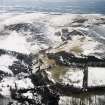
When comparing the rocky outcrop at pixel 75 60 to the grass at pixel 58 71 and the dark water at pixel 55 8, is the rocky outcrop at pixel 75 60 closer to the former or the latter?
the grass at pixel 58 71

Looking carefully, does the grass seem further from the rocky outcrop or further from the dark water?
the dark water

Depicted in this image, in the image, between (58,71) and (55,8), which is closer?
(58,71)

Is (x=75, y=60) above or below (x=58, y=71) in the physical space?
above

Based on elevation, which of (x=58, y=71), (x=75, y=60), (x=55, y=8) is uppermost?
(x=55, y=8)

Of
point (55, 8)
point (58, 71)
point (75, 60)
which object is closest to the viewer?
point (58, 71)

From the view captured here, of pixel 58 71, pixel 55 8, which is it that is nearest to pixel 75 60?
pixel 58 71

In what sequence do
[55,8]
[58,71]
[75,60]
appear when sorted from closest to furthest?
[58,71] < [75,60] < [55,8]

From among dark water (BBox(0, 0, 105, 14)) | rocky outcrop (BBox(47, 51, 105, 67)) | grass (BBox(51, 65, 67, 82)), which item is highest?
dark water (BBox(0, 0, 105, 14))

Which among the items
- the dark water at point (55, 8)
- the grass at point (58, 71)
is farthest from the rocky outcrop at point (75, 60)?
the dark water at point (55, 8)

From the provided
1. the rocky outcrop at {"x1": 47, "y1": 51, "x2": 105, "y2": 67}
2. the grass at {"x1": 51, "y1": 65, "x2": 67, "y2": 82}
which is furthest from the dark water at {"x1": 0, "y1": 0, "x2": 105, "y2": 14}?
the grass at {"x1": 51, "y1": 65, "x2": 67, "y2": 82}

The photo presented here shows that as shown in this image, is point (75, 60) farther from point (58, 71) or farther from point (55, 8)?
point (55, 8)

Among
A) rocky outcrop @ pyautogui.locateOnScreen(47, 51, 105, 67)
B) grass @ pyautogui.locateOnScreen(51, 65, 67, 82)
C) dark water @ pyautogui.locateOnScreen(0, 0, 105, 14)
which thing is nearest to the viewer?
grass @ pyautogui.locateOnScreen(51, 65, 67, 82)
